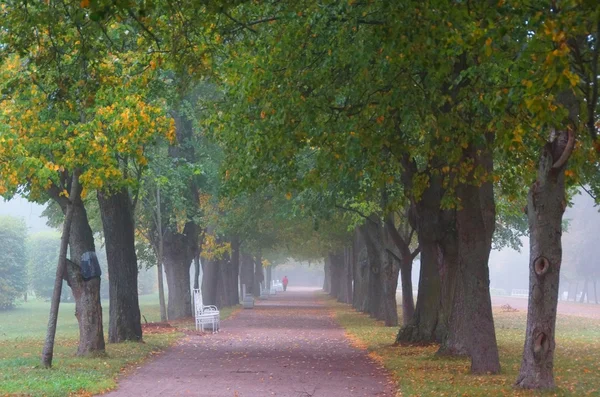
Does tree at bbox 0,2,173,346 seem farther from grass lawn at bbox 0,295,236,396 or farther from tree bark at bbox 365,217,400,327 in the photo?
tree bark at bbox 365,217,400,327

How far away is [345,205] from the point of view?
99.0 feet

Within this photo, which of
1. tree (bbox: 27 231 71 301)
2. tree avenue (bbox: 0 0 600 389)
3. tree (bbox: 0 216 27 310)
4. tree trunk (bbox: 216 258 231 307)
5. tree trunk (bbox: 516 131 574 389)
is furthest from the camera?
tree (bbox: 27 231 71 301)

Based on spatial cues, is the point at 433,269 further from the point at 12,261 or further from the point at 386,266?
the point at 12,261

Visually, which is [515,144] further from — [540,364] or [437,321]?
[437,321]

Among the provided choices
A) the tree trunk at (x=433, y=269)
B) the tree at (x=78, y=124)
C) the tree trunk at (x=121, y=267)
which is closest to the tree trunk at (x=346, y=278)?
the tree trunk at (x=433, y=269)

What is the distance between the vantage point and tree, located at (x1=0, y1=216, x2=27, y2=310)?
7384 cm

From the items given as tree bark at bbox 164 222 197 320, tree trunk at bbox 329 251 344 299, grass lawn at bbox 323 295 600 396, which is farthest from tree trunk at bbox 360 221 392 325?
tree trunk at bbox 329 251 344 299

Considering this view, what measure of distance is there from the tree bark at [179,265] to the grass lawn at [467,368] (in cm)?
952

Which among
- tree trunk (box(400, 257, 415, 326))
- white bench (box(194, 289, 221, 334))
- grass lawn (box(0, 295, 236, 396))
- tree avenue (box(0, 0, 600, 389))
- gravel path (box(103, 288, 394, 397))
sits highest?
tree avenue (box(0, 0, 600, 389))

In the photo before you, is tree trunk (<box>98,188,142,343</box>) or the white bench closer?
→ tree trunk (<box>98,188,142,343</box>)

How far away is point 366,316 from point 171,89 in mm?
22961

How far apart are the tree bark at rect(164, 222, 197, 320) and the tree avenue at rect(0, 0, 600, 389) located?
41.8 ft

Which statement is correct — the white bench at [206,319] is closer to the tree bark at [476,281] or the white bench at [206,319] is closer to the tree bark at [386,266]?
the tree bark at [386,266]

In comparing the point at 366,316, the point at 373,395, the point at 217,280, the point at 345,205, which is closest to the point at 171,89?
the point at 373,395
